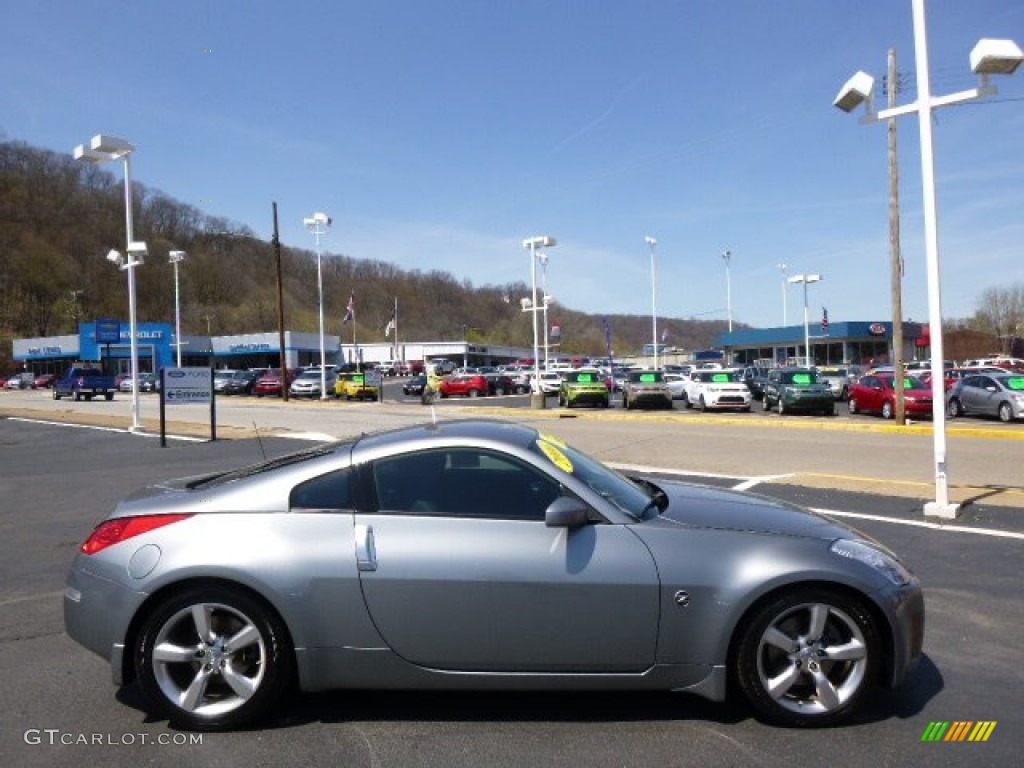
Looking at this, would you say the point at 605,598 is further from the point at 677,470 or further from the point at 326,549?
the point at 677,470

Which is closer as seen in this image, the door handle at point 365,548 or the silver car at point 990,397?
the door handle at point 365,548

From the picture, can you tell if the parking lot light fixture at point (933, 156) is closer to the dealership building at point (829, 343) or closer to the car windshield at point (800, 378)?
the car windshield at point (800, 378)

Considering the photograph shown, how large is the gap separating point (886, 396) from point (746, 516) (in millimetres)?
24875

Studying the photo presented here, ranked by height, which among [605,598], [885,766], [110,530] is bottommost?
[885,766]

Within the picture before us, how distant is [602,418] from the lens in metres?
25.9

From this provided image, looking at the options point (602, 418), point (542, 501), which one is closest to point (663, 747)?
point (542, 501)

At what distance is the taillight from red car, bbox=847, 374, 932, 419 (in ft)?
78.0

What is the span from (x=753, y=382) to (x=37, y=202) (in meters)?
142

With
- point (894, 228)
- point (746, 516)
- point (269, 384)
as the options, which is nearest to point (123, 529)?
point (746, 516)

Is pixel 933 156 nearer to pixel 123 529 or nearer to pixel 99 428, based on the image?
pixel 123 529

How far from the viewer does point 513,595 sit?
3.80m

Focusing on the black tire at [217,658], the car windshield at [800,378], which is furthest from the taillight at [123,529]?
the car windshield at [800,378]

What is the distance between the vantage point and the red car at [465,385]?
45812 mm

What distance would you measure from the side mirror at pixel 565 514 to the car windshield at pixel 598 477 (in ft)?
0.80
